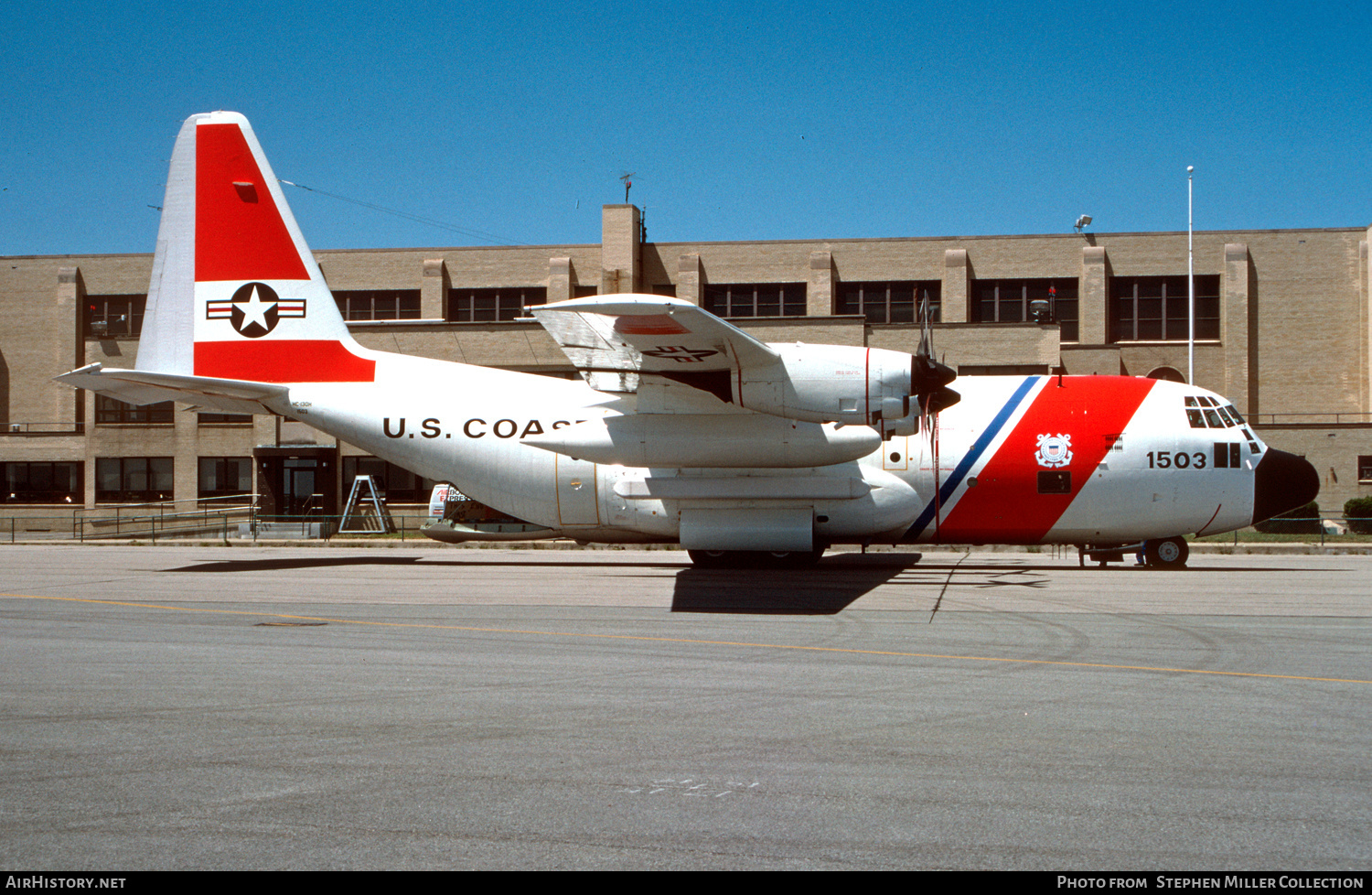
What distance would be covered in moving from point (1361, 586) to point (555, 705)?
15.3 meters

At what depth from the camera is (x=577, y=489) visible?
20.3 m

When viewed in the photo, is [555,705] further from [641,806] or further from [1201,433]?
[1201,433]

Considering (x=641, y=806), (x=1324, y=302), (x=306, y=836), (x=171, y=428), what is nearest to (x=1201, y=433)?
(x=641, y=806)

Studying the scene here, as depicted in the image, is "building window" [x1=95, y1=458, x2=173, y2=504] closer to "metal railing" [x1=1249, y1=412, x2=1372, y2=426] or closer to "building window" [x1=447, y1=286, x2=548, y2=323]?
"building window" [x1=447, y1=286, x2=548, y2=323]

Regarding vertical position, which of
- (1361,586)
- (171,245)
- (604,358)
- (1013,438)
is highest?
(171,245)

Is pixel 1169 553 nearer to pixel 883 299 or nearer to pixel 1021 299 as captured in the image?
pixel 883 299

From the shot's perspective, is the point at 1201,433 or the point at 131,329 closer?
the point at 1201,433

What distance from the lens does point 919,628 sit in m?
12.2

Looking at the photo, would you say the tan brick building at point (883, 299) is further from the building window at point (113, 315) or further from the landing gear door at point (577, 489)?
the landing gear door at point (577, 489)

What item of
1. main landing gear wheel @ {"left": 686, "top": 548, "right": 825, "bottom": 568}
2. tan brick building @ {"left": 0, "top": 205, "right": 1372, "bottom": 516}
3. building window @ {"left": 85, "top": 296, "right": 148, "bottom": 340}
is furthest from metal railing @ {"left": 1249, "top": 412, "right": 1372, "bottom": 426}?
building window @ {"left": 85, "top": 296, "right": 148, "bottom": 340}

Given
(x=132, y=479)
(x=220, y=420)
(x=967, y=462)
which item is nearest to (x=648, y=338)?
(x=967, y=462)

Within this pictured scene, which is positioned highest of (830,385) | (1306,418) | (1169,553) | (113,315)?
(113,315)

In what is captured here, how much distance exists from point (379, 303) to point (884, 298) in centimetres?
2375

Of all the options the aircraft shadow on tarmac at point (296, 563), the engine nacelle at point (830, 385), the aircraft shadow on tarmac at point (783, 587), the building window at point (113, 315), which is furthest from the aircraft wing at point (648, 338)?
the building window at point (113, 315)
